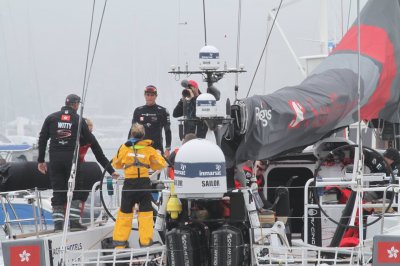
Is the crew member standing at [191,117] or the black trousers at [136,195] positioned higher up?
the crew member standing at [191,117]

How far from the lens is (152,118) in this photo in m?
10.7

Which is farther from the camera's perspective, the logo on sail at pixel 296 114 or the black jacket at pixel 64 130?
the black jacket at pixel 64 130

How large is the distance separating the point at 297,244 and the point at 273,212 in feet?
1.26

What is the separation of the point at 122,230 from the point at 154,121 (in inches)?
A: 98.5

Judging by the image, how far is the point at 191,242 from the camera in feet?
23.3

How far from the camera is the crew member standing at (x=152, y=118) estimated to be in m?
10.7

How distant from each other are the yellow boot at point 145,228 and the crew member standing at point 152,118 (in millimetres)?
2232

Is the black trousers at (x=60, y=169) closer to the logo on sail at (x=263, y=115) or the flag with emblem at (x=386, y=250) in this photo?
the logo on sail at (x=263, y=115)

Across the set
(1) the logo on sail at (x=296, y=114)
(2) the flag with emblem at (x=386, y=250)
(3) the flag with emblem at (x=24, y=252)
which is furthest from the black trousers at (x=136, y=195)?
(2) the flag with emblem at (x=386, y=250)

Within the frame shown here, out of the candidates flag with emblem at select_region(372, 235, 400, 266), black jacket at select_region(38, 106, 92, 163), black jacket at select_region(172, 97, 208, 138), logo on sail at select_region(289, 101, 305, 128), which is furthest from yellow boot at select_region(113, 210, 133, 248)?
flag with emblem at select_region(372, 235, 400, 266)

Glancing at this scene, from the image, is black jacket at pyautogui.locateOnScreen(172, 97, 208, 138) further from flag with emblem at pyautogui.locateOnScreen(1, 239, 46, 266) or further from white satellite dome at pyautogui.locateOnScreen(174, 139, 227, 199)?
flag with emblem at pyautogui.locateOnScreen(1, 239, 46, 266)

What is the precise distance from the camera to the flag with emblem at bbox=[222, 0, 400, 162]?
26.3ft

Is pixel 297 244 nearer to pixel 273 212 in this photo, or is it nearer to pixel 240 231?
→ pixel 273 212

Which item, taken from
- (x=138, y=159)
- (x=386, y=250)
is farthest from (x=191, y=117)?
(x=386, y=250)
